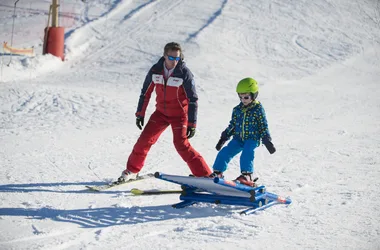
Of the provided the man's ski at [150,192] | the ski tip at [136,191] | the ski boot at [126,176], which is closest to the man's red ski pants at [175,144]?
the ski boot at [126,176]

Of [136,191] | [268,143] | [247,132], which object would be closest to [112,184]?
[136,191]

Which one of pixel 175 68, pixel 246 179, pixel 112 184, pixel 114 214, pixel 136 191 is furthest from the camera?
pixel 112 184

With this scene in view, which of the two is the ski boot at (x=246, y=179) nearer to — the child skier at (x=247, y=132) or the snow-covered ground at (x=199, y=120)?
the child skier at (x=247, y=132)

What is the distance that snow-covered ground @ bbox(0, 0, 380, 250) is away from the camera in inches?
178

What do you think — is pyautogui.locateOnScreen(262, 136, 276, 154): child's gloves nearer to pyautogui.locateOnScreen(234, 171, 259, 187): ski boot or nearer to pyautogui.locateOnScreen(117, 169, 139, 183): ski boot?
pyautogui.locateOnScreen(234, 171, 259, 187): ski boot

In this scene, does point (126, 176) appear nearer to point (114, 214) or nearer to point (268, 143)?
point (114, 214)

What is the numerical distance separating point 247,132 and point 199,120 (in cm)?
466

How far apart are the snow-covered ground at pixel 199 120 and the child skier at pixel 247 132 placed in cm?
56

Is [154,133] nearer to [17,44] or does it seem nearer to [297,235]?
[297,235]

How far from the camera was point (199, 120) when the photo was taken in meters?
10.2

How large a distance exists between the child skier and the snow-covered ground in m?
0.56

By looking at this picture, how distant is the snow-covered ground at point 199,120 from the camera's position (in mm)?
4531

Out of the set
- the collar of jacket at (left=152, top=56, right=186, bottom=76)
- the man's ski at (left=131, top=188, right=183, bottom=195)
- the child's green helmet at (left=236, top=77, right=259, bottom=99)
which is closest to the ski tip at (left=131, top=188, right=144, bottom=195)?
the man's ski at (left=131, top=188, right=183, bottom=195)

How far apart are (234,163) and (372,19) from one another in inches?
544
